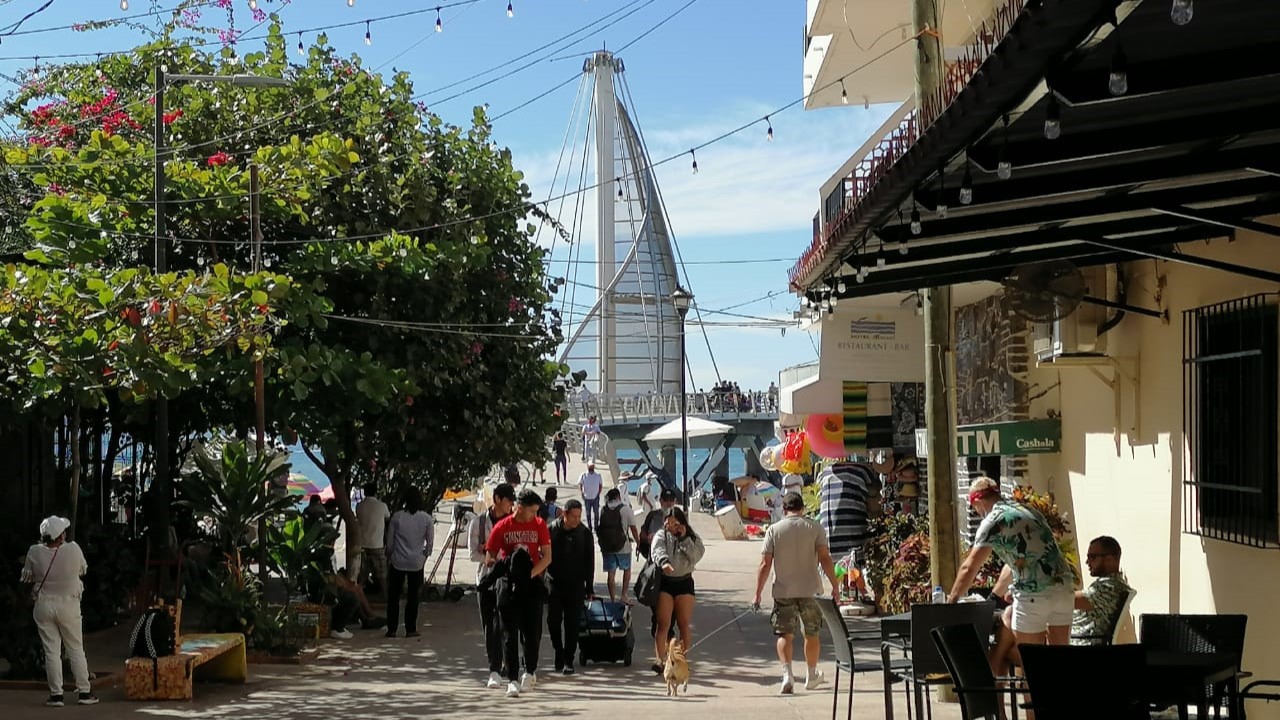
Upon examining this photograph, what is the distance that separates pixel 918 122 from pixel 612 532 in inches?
436

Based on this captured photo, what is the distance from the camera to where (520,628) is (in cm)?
1257

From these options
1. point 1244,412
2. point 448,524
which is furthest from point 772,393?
point 1244,412

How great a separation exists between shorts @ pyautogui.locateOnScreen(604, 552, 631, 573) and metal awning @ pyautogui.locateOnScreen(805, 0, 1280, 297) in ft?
29.5

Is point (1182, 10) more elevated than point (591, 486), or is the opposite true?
point (1182, 10)

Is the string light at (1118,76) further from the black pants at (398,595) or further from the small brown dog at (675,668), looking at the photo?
the black pants at (398,595)

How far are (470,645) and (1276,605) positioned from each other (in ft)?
32.7

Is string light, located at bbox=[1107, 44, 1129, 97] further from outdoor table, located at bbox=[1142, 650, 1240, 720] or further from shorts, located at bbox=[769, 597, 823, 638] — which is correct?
shorts, located at bbox=[769, 597, 823, 638]

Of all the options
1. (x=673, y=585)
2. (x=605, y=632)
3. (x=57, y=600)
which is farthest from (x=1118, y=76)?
(x=605, y=632)

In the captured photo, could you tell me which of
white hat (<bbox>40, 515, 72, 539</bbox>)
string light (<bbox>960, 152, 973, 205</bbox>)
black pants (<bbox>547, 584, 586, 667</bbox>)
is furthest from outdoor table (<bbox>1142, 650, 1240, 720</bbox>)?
white hat (<bbox>40, 515, 72, 539</bbox>)

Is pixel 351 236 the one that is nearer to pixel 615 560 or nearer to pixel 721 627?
pixel 615 560

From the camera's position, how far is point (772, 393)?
7531 cm

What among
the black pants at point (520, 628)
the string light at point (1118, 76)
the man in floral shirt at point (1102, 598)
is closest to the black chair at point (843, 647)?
the man in floral shirt at point (1102, 598)

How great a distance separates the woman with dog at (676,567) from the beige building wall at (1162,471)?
3171 mm

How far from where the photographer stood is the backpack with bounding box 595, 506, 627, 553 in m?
17.9
